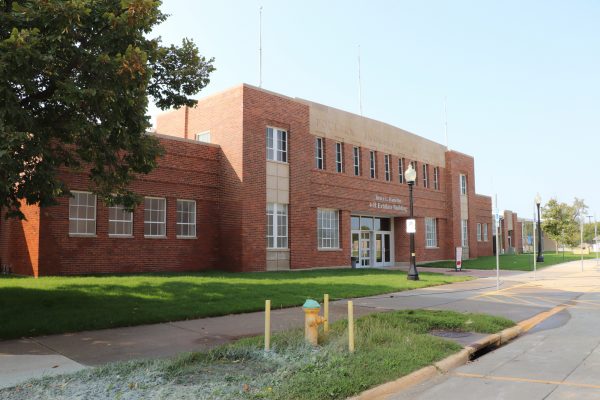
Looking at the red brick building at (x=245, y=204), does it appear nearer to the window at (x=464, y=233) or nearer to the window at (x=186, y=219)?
the window at (x=186, y=219)

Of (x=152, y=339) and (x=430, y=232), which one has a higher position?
(x=430, y=232)

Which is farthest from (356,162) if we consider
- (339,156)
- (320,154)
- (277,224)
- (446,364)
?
(446,364)

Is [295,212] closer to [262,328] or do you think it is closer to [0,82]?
[262,328]

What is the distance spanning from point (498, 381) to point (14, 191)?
8792 millimetres

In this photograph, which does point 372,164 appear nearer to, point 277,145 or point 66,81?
point 277,145

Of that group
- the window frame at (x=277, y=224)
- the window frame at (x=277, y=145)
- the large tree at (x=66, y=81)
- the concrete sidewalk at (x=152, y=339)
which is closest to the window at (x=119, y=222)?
the window frame at (x=277, y=224)

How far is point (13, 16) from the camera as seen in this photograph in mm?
8188

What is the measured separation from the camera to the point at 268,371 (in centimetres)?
636

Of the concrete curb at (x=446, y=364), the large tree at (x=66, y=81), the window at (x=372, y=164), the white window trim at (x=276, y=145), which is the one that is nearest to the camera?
the concrete curb at (x=446, y=364)

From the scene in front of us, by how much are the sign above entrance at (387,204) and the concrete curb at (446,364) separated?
19.0 meters

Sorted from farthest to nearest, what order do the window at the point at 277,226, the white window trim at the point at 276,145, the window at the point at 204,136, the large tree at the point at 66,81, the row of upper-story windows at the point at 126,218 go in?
the window at the point at 204,136
the white window trim at the point at 276,145
the window at the point at 277,226
the row of upper-story windows at the point at 126,218
the large tree at the point at 66,81

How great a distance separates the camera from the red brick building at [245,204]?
18.2m

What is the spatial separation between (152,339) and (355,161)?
862 inches

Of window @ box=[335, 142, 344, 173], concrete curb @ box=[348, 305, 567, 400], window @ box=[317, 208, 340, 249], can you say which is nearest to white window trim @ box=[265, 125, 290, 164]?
window @ box=[317, 208, 340, 249]
